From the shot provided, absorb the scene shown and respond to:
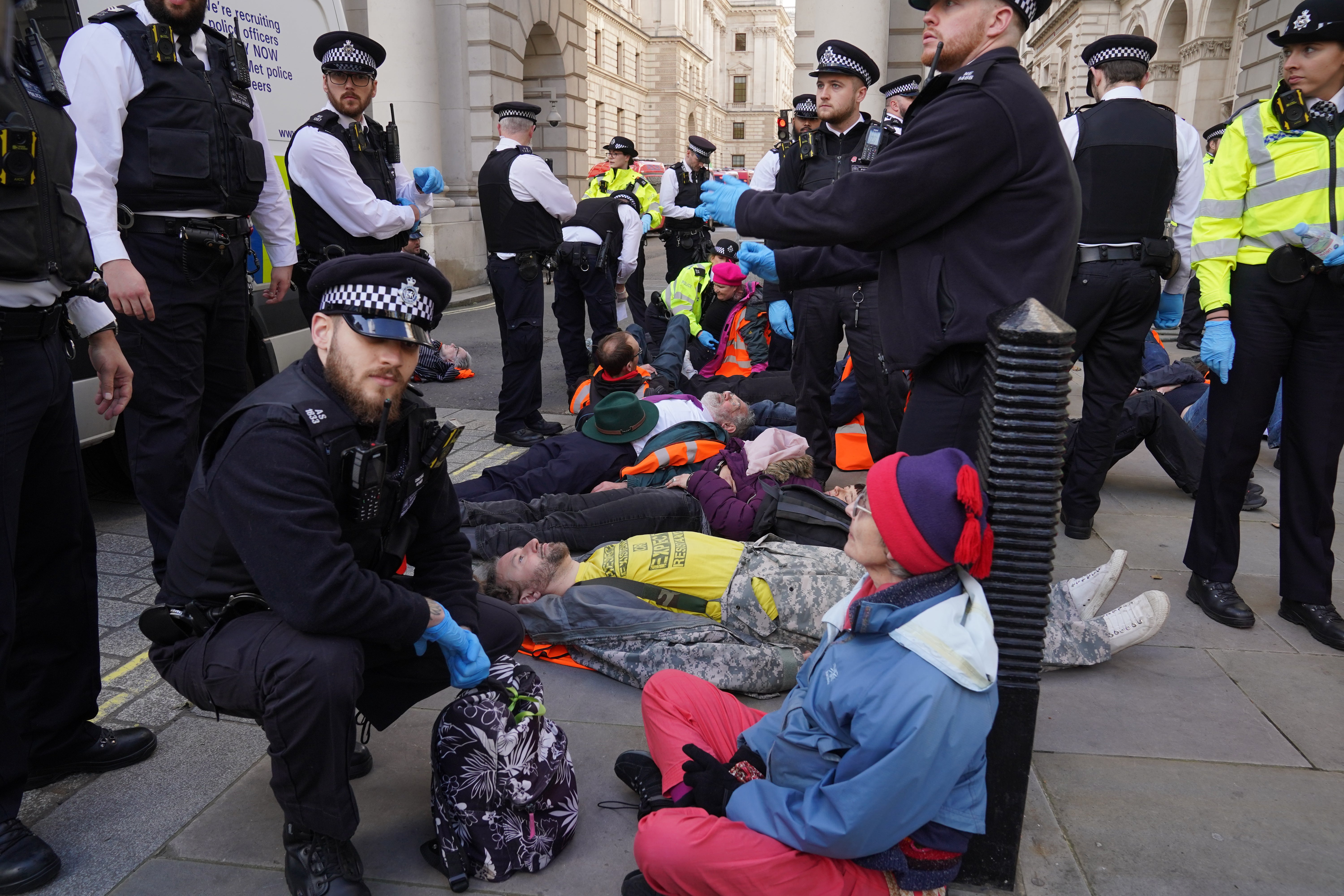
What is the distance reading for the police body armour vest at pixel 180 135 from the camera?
134 inches

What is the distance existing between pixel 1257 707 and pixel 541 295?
5143 mm

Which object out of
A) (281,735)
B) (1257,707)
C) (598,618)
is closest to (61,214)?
(281,735)

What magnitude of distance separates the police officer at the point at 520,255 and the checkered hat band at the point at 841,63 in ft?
7.84

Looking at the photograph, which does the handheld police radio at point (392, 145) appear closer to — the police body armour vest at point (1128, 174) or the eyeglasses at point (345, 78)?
the eyeglasses at point (345, 78)

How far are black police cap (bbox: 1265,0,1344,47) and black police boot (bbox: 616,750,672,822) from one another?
334 cm

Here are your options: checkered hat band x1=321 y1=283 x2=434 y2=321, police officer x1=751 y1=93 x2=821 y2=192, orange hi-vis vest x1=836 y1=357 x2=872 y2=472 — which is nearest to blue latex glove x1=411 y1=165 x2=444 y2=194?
police officer x1=751 y1=93 x2=821 y2=192

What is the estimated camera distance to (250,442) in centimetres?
212

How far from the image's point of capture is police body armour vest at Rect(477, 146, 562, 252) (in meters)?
6.94

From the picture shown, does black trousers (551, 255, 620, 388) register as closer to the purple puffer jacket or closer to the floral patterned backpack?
the purple puffer jacket

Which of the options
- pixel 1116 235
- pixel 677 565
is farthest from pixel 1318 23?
pixel 677 565

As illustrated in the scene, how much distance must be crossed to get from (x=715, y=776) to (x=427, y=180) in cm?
488

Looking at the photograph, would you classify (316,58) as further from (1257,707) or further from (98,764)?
(1257,707)

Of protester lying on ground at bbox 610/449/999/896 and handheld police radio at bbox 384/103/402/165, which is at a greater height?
handheld police radio at bbox 384/103/402/165

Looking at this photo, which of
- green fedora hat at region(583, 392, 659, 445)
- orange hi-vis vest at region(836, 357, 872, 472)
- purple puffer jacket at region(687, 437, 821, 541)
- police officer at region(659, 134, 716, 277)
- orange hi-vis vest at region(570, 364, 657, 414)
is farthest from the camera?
police officer at region(659, 134, 716, 277)
